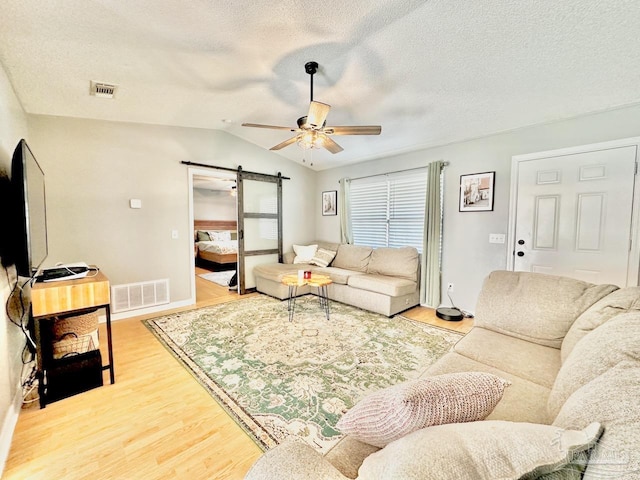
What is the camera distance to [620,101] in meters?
2.42

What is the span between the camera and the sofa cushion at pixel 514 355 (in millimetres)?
1396

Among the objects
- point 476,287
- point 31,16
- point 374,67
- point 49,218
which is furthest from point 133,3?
point 476,287

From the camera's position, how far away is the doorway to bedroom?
4.82 metres

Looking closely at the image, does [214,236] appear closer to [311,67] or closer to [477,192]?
[311,67]

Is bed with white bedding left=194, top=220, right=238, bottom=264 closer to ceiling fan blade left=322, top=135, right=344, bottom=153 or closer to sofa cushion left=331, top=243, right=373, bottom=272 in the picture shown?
sofa cushion left=331, top=243, right=373, bottom=272

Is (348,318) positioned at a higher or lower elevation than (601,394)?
lower

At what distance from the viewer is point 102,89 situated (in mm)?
2588

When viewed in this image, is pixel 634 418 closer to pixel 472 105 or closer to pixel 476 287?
A: pixel 472 105

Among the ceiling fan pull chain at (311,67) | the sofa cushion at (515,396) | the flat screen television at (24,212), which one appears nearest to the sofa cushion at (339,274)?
the sofa cushion at (515,396)

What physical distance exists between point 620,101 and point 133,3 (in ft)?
13.2

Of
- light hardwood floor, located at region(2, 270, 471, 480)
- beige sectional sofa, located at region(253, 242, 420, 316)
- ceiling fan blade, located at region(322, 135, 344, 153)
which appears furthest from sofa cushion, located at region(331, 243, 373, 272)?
light hardwood floor, located at region(2, 270, 471, 480)

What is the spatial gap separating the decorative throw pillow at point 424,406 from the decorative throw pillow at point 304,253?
164 inches

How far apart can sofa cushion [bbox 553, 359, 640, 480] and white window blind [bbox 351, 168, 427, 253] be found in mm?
3541

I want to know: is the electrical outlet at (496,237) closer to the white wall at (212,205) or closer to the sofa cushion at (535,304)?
the sofa cushion at (535,304)
